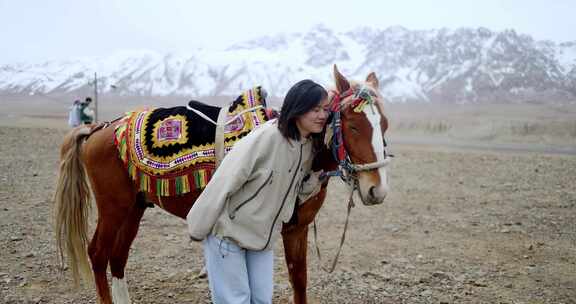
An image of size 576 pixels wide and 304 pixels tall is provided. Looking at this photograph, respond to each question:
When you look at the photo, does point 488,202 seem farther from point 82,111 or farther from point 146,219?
point 82,111

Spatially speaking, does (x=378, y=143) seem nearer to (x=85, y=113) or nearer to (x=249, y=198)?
(x=249, y=198)

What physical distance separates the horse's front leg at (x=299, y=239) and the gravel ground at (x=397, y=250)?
0.68 meters

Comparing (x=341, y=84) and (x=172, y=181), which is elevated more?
(x=341, y=84)

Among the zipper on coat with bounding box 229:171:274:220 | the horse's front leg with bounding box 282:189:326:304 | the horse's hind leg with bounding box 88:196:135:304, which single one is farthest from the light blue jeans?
the horse's hind leg with bounding box 88:196:135:304

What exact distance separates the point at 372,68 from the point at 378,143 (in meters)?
108

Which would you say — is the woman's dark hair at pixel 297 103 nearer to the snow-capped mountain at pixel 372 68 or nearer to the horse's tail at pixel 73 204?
the horse's tail at pixel 73 204

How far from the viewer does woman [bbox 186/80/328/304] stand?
1.93m

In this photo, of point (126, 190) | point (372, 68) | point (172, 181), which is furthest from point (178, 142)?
point (372, 68)

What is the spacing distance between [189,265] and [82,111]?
10963 mm

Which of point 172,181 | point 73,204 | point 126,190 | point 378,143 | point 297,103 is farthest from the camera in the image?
point 73,204

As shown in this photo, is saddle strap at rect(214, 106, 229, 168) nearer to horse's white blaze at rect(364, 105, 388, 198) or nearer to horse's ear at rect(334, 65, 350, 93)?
horse's ear at rect(334, 65, 350, 93)

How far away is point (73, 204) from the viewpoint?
11.3ft

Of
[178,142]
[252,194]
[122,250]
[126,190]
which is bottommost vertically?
[122,250]

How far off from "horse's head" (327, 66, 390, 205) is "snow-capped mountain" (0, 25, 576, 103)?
234 ft
